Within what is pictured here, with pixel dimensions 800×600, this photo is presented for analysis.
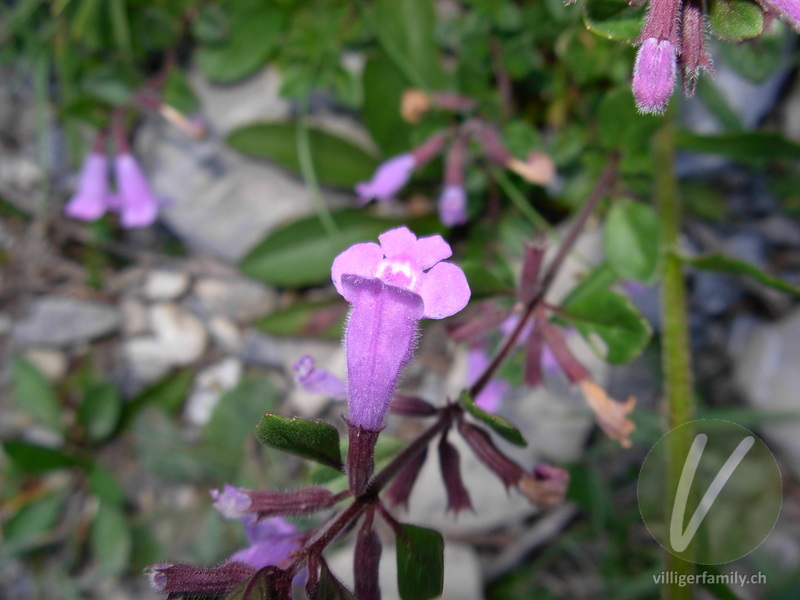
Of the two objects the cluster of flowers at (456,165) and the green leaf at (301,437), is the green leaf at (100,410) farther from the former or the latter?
the green leaf at (301,437)

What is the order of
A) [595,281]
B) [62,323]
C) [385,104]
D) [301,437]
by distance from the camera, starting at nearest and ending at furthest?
[301,437]
[595,281]
[385,104]
[62,323]

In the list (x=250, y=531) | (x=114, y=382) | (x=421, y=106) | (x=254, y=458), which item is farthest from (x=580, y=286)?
(x=114, y=382)

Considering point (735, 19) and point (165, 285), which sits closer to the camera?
point (735, 19)

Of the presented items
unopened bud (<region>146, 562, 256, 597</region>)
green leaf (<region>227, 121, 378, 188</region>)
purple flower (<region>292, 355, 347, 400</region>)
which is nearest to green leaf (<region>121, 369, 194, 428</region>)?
green leaf (<region>227, 121, 378, 188</region>)

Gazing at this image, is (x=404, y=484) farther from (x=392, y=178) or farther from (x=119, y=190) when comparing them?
(x=119, y=190)

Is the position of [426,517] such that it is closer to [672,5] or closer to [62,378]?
[62,378]

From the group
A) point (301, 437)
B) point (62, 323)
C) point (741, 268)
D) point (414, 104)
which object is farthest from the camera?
point (62, 323)

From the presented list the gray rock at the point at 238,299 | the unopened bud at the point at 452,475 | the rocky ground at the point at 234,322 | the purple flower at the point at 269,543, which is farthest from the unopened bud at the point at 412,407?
the gray rock at the point at 238,299

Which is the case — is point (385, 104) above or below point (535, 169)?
above

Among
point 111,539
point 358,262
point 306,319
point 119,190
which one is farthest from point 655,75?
point 111,539
